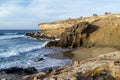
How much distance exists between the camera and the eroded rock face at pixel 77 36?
32438mm

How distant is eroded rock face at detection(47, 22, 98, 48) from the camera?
3244 centimetres

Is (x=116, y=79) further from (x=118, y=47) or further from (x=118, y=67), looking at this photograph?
(x=118, y=47)

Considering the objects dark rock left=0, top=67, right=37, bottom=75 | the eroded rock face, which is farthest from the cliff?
dark rock left=0, top=67, right=37, bottom=75

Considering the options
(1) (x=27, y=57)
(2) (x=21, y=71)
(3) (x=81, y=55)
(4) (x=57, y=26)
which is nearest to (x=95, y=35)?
(3) (x=81, y=55)

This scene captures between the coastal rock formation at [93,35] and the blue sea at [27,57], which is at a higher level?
the coastal rock formation at [93,35]

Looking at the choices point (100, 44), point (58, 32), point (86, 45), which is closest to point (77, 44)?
point (86, 45)

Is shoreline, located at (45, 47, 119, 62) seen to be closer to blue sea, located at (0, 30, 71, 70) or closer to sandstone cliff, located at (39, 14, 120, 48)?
blue sea, located at (0, 30, 71, 70)

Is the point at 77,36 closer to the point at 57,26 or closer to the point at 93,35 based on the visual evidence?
the point at 93,35

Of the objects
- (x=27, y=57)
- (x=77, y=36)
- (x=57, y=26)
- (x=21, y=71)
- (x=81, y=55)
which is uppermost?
(x=57, y=26)

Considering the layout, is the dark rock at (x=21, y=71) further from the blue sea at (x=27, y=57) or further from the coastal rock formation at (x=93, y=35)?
the coastal rock formation at (x=93, y=35)

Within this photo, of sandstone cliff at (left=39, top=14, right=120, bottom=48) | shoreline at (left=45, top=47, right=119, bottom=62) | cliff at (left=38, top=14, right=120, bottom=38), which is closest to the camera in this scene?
shoreline at (left=45, top=47, right=119, bottom=62)

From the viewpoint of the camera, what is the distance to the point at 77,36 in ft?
107

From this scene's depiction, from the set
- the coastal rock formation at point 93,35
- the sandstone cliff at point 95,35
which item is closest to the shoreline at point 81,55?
the sandstone cliff at point 95,35

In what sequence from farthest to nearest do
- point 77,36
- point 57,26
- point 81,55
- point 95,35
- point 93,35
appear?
point 57,26 < point 77,36 < point 93,35 < point 95,35 < point 81,55
